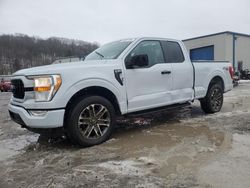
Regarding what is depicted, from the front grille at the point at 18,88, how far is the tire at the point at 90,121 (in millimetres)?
884

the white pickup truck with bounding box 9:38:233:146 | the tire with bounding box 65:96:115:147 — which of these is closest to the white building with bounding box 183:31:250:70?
the white pickup truck with bounding box 9:38:233:146

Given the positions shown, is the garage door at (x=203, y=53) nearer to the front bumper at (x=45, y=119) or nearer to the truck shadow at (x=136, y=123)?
the truck shadow at (x=136, y=123)

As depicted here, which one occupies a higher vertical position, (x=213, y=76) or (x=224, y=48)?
(x=224, y=48)

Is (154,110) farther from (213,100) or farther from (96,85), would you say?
(213,100)

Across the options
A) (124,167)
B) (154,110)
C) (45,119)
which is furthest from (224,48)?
(124,167)

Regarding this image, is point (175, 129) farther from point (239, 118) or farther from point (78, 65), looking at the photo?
point (78, 65)

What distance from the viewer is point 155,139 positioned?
17.4 ft

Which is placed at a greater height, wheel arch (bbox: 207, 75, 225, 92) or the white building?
the white building

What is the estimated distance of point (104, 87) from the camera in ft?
16.7

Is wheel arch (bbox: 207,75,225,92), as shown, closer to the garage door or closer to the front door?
the front door

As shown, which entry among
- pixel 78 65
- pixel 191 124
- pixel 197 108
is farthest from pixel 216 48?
pixel 78 65

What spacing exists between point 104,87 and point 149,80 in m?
1.09

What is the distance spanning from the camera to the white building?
100 feet

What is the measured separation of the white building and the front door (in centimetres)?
2622
